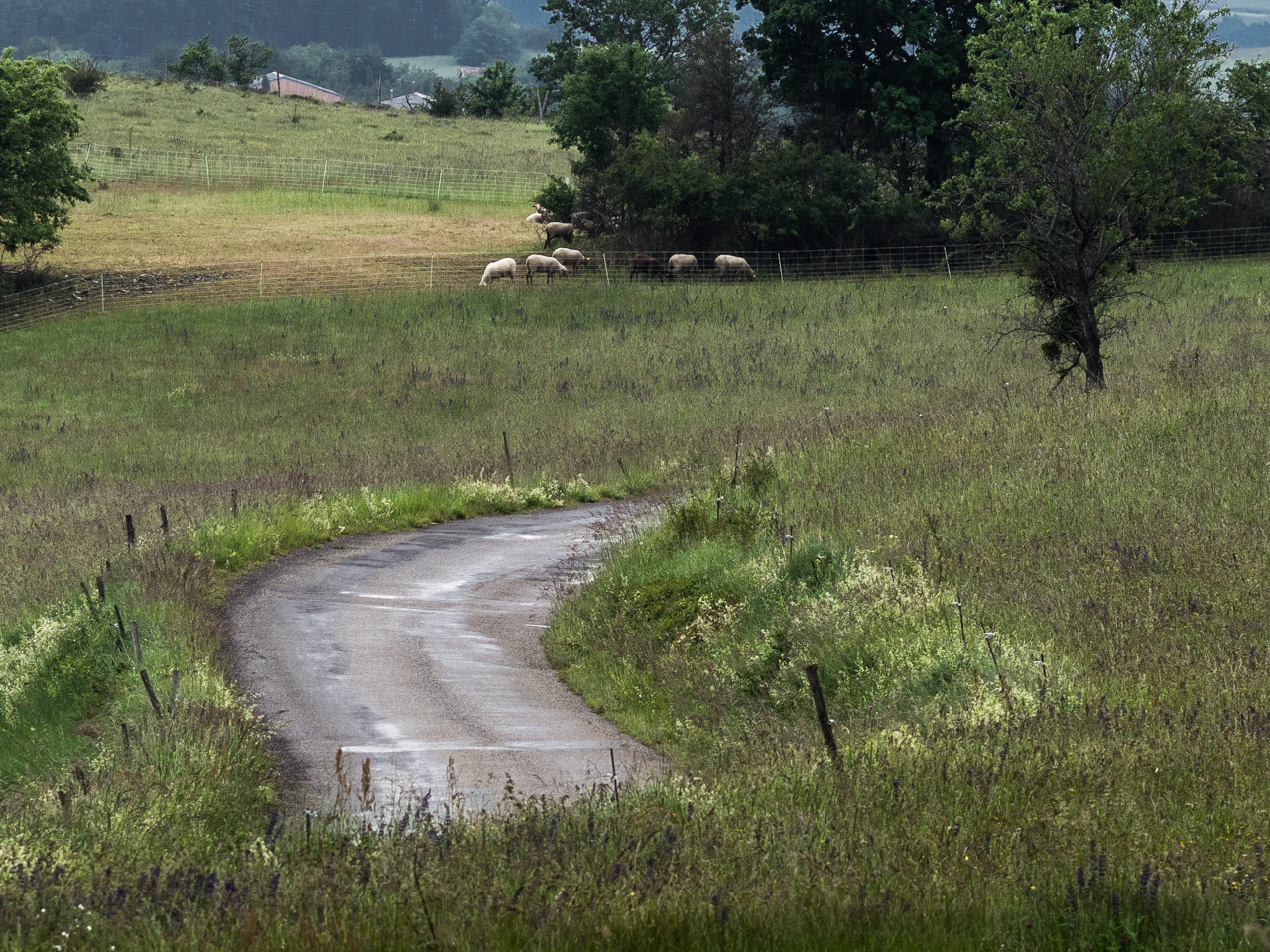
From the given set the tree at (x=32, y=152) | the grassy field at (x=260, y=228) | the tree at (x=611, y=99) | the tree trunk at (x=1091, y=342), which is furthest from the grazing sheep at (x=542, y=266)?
the tree trunk at (x=1091, y=342)

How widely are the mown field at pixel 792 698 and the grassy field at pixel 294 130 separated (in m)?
54.0

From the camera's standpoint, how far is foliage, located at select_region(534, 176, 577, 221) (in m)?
56.8

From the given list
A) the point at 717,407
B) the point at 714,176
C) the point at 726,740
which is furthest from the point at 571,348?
the point at 726,740

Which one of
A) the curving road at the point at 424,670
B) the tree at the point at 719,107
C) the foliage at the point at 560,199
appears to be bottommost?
the curving road at the point at 424,670

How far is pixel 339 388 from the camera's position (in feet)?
119

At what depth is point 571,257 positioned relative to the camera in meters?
51.3

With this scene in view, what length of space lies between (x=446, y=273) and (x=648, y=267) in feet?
25.3

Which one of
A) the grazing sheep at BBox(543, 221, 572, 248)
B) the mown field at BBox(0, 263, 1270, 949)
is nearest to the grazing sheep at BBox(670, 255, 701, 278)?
the grazing sheep at BBox(543, 221, 572, 248)

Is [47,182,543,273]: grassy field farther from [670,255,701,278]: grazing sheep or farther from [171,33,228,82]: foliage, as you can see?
[171,33,228,82]: foliage

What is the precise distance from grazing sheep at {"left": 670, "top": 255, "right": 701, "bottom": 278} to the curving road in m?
31.5

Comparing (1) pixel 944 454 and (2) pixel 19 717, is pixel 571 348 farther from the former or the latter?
(2) pixel 19 717

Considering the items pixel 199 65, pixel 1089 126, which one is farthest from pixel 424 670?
pixel 199 65

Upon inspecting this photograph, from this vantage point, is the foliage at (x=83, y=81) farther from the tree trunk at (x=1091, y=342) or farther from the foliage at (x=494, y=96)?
the tree trunk at (x=1091, y=342)

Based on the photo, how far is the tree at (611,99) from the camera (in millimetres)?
55531
